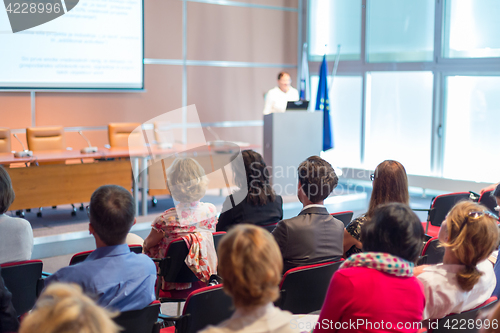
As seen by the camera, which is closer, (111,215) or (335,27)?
(111,215)

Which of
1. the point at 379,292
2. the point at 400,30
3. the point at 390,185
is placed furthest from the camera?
the point at 400,30

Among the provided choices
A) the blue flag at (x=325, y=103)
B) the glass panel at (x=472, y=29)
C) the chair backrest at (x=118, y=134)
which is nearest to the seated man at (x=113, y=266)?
the chair backrest at (x=118, y=134)

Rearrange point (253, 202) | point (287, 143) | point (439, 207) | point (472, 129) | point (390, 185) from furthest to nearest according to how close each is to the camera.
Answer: point (472, 129), point (287, 143), point (439, 207), point (253, 202), point (390, 185)

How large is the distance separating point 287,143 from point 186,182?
3374 mm

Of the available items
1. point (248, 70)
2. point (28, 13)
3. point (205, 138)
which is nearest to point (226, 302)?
point (28, 13)

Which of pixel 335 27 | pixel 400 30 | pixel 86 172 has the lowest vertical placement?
pixel 86 172

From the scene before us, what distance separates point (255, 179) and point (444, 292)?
1421 mm

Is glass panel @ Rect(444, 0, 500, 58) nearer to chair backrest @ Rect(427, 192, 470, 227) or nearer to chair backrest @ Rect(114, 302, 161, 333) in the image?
chair backrest @ Rect(427, 192, 470, 227)

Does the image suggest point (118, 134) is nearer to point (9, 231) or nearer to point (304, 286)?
point (9, 231)

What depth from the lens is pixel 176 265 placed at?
263cm

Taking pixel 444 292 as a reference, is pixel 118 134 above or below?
above

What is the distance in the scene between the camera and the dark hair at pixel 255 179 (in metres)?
2.94

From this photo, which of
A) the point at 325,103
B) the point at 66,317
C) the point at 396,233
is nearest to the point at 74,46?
the point at 325,103

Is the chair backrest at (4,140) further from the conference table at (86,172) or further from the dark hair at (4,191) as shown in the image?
the dark hair at (4,191)
